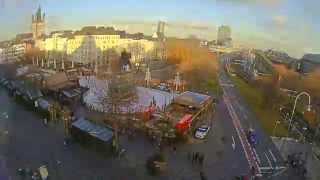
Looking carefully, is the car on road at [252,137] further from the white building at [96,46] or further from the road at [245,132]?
the white building at [96,46]

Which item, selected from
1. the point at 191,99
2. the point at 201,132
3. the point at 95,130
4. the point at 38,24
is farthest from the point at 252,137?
the point at 38,24

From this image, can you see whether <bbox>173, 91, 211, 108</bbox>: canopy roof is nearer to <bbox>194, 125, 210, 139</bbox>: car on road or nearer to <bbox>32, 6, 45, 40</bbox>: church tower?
<bbox>194, 125, 210, 139</bbox>: car on road

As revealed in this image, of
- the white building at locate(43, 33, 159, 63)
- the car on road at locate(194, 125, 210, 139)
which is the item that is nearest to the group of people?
the car on road at locate(194, 125, 210, 139)

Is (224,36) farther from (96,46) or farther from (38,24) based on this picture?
(38,24)

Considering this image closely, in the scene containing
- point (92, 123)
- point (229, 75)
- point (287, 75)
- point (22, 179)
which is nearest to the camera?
point (22, 179)

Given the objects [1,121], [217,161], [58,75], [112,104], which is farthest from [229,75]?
[1,121]

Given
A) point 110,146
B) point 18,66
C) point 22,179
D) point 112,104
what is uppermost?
point 18,66

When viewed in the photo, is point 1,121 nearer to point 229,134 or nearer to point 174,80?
point 174,80
